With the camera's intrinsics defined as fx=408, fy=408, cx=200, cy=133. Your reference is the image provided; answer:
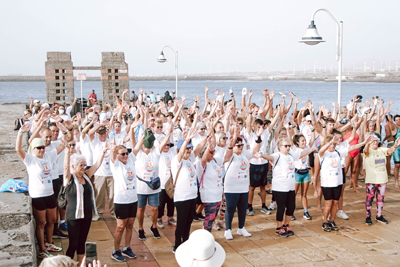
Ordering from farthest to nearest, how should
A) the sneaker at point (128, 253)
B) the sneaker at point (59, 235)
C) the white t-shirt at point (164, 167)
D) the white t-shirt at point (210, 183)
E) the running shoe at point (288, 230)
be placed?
the running shoe at point (288, 230), the white t-shirt at point (164, 167), the sneaker at point (59, 235), the white t-shirt at point (210, 183), the sneaker at point (128, 253)

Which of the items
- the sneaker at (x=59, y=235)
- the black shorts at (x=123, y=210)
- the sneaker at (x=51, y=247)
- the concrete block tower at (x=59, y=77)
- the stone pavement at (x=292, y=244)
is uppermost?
the concrete block tower at (x=59, y=77)

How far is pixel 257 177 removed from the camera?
25.9 ft

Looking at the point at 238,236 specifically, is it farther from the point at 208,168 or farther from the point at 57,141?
the point at 57,141

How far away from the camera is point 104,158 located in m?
7.34

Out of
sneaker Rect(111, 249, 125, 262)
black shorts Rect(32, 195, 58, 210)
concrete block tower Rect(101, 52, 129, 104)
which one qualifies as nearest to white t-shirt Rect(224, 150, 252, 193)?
sneaker Rect(111, 249, 125, 262)

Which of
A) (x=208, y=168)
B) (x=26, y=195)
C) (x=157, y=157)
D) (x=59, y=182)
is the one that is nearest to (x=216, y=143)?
(x=208, y=168)

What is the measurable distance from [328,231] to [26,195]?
4.99 meters

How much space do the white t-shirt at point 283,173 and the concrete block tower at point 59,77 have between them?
749 inches

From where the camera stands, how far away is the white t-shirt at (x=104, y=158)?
289 inches

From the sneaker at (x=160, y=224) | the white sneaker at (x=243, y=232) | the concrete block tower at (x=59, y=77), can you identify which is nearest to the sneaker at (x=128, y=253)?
the sneaker at (x=160, y=224)

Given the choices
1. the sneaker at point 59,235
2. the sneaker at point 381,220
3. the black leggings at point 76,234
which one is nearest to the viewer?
the black leggings at point 76,234

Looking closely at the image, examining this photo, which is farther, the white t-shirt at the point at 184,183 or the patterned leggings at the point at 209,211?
the patterned leggings at the point at 209,211

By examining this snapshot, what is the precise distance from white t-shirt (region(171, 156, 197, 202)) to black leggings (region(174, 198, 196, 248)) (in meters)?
0.08

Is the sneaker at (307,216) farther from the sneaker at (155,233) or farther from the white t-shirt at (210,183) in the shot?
the sneaker at (155,233)
